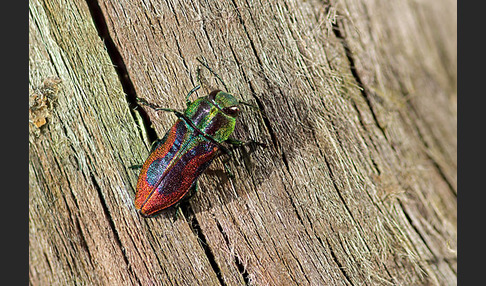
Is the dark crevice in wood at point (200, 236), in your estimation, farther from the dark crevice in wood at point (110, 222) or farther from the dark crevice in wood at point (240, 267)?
the dark crevice in wood at point (110, 222)

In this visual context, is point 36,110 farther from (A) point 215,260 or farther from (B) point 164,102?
(A) point 215,260

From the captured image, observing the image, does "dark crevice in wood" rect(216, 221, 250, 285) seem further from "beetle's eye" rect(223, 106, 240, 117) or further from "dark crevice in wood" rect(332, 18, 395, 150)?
"dark crevice in wood" rect(332, 18, 395, 150)

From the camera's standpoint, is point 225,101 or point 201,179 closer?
point 225,101

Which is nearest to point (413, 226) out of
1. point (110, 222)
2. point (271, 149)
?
point (271, 149)

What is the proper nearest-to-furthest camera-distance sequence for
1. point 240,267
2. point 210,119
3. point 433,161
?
point 240,267 < point 210,119 < point 433,161

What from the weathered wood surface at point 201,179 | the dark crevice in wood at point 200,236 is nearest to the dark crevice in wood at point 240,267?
the weathered wood surface at point 201,179

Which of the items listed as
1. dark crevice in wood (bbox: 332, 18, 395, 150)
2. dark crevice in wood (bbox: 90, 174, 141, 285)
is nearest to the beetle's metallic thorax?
dark crevice in wood (bbox: 90, 174, 141, 285)

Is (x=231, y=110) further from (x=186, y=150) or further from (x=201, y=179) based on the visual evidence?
(x=201, y=179)
